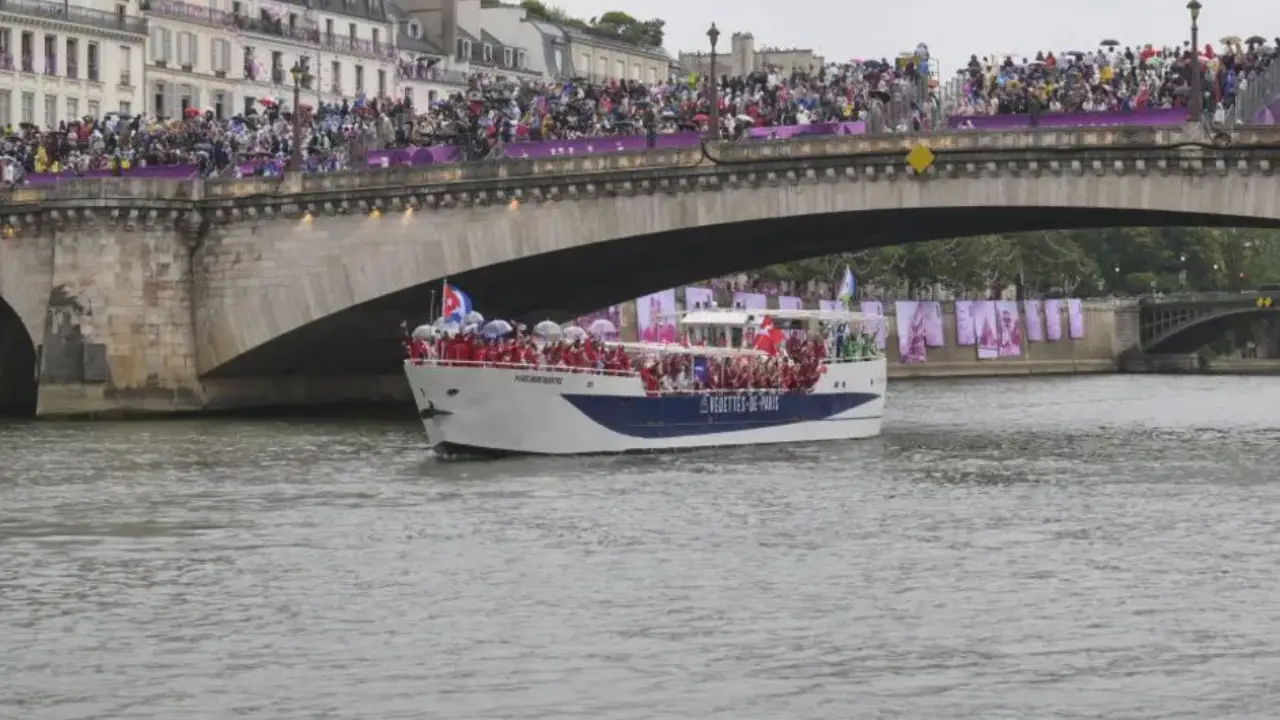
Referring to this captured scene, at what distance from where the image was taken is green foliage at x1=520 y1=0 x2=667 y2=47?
143 meters

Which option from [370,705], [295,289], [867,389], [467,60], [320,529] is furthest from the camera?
[467,60]

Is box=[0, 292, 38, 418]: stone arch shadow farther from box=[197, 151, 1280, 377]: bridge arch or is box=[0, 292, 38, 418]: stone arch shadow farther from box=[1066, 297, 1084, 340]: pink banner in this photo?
box=[1066, 297, 1084, 340]: pink banner

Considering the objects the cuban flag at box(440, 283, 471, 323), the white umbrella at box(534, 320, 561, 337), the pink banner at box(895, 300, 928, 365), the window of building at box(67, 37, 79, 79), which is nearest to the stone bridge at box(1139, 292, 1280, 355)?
the pink banner at box(895, 300, 928, 365)

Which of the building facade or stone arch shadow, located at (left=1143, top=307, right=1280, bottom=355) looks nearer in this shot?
the building facade

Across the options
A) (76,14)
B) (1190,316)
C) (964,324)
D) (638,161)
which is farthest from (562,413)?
(1190,316)

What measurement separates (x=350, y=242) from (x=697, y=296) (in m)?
36.9

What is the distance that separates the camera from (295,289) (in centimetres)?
7300

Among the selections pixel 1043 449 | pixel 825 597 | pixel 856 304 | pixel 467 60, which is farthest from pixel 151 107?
pixel 825 597

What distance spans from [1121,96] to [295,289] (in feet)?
72.5

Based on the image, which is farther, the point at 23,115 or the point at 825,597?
the point at 23,115

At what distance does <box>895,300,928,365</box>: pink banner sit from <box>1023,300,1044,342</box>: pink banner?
28.9 feet

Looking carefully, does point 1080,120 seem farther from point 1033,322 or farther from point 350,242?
point 1033,322

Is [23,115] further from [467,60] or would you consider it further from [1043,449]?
[1043,449]

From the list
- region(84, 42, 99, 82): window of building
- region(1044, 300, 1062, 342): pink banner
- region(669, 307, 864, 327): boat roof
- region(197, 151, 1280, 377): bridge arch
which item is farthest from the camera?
region(1044, 300, 1062, 342): pink banner
